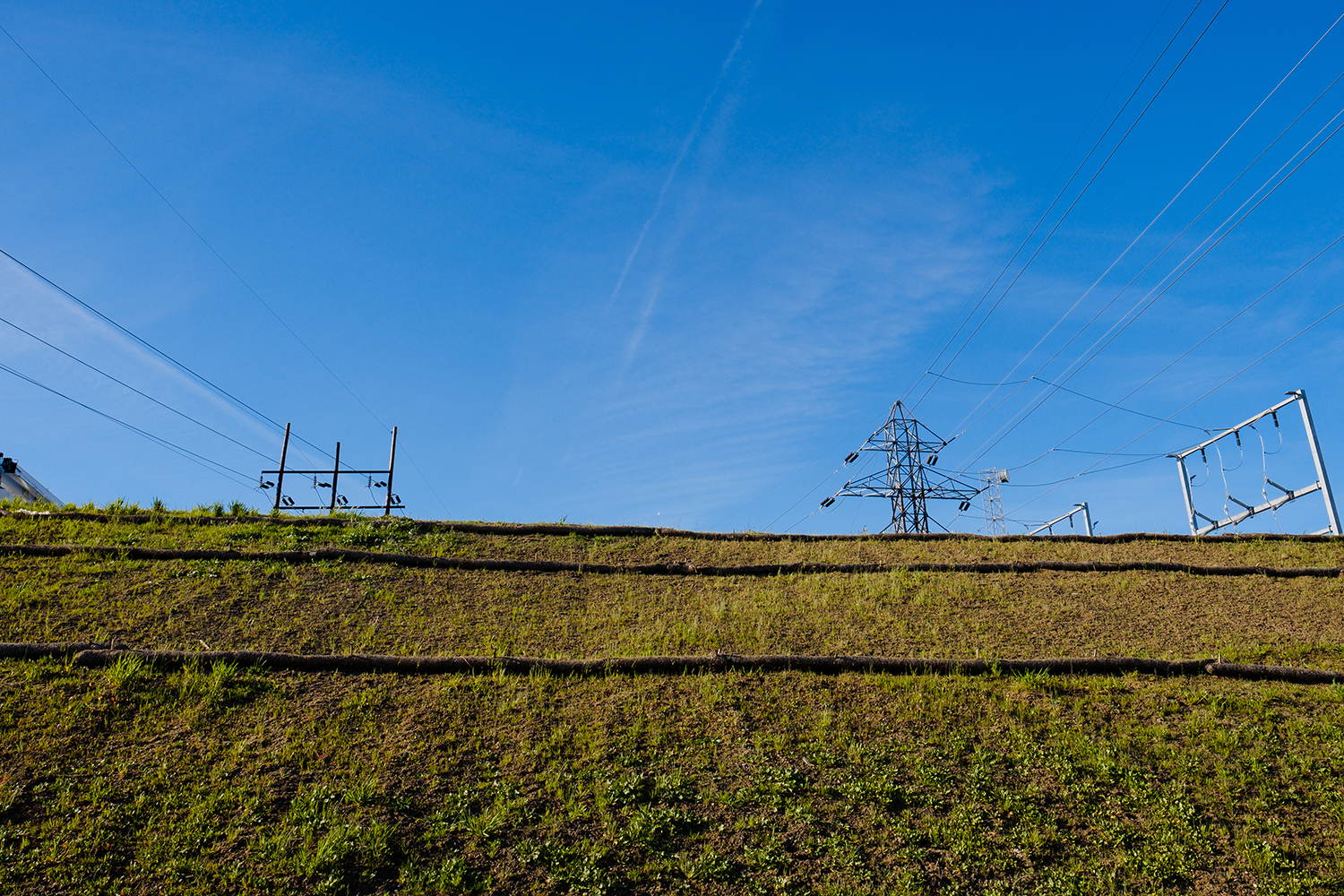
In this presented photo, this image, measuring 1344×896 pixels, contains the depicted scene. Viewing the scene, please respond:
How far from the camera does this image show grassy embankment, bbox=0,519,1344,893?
259 inches

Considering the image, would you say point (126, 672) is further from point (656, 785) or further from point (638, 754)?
point (656, 785)

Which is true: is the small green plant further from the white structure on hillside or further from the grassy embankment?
the white structure on hillside

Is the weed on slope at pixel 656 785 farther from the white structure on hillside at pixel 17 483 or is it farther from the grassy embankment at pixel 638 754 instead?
the white structure on hillside at pixel 17 483

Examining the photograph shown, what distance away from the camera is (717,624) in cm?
1206

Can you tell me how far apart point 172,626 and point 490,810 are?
656 cm

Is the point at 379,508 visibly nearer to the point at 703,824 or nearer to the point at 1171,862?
the point at 703,824

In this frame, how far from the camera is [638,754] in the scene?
822 centimetres

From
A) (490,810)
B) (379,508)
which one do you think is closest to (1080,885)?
(490,810)

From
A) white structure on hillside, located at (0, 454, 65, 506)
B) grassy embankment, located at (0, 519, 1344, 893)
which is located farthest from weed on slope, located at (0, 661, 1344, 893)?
white structure on hillside, located at (0, 454, 65, 506)

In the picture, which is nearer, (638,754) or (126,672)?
(638,754)

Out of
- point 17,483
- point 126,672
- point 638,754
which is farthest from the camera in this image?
point 17,483

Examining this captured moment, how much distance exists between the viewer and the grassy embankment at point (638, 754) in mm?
6582

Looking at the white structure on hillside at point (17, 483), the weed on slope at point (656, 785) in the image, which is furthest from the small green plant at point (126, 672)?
the white structure on hillside at point (17, 483)

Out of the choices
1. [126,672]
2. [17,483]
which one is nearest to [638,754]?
[126,672]
